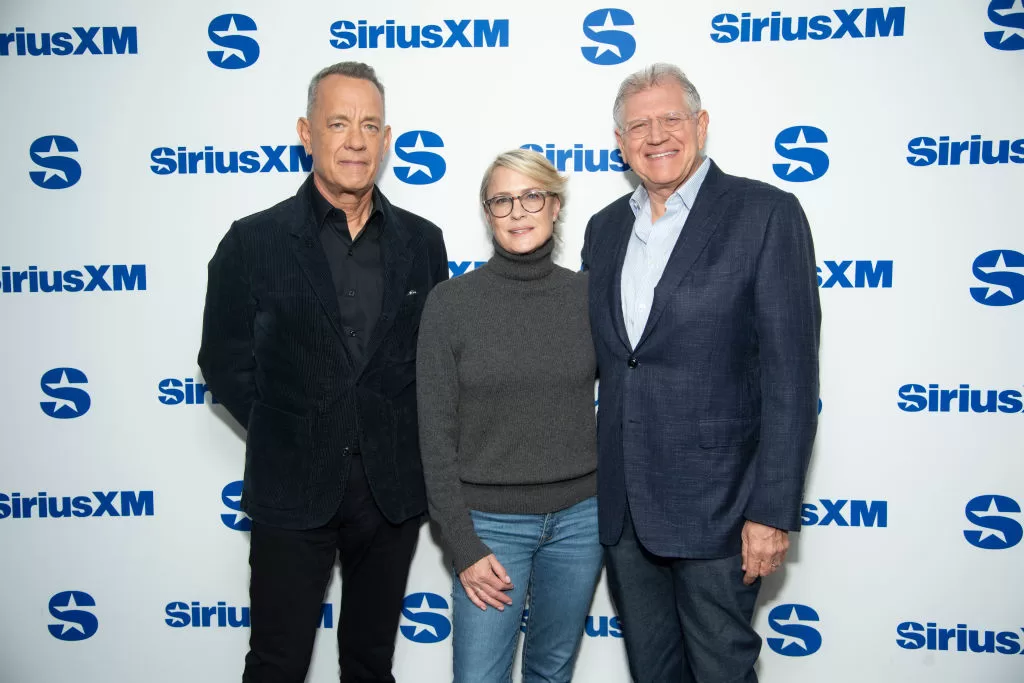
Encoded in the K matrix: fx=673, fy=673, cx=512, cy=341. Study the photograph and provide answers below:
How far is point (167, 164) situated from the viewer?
2.46 metres

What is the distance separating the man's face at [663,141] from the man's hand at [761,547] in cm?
92

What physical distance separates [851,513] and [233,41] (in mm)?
2809

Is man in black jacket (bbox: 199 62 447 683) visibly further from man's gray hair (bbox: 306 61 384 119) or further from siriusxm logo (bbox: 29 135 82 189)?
siriusxm logo (bbox: 29 135 82 189)

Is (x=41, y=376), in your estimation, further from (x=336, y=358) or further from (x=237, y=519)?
(x=336, y=358)

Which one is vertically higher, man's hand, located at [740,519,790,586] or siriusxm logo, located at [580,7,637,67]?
siriusxm logo, located at [580,7,637,67]

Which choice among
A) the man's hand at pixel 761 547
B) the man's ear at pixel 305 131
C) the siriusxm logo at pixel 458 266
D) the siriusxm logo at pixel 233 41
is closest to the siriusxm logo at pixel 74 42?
the siriusxm logo at pixel 233 41

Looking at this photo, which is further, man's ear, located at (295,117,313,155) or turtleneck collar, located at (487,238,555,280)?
man's ear, located at (295,117,313,155)

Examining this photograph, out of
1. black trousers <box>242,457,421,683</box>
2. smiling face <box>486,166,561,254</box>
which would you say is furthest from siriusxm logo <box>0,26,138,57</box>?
black trousers <box>242,457,421,683</box>

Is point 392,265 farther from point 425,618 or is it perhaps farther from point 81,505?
point 81,505

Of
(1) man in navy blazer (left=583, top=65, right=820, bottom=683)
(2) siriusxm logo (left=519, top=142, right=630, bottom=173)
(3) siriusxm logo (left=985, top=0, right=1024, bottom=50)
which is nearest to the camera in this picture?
(1) man in navy blazer (left=583, top=65, right=820, bottom=683)

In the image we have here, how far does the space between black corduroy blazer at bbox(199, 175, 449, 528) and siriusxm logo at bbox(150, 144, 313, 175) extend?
1.85 ft

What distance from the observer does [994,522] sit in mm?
2416

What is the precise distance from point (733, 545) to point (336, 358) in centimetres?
116

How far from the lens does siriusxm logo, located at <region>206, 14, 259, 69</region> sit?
2.40 meters
